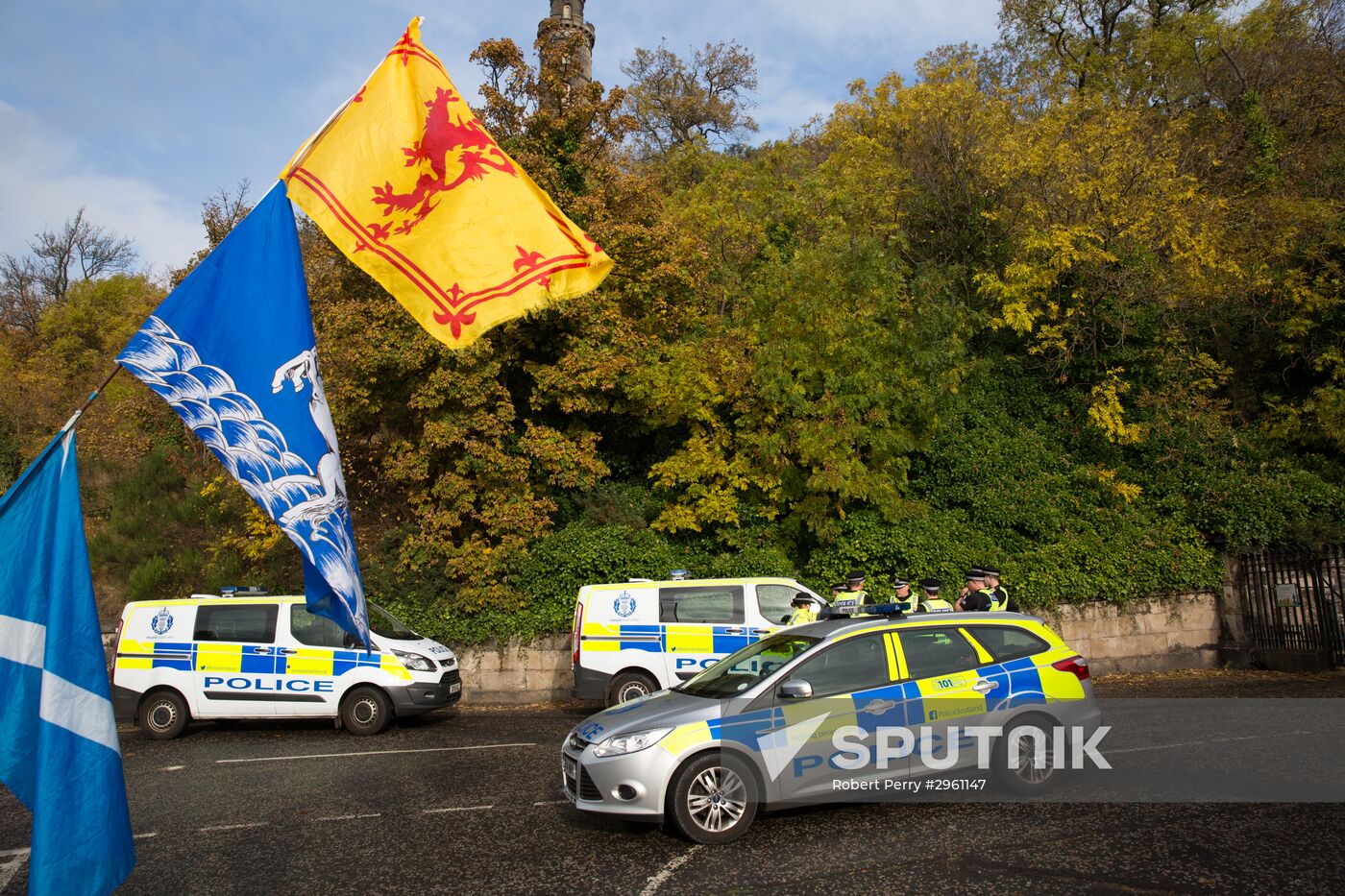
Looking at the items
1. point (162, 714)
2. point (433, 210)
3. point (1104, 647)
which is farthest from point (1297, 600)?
point (162, 714)

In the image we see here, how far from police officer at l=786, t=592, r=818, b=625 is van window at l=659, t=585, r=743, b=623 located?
802 mm

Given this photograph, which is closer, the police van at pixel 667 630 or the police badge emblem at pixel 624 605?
the police van at pixel 667 630

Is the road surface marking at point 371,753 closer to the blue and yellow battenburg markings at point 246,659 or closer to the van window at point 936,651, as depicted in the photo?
the blue and yellow battenburg markings at point 246,659

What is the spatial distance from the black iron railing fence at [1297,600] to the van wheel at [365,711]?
1455 centimetres

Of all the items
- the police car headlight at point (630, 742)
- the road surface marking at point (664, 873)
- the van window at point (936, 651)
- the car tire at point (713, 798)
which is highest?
the van window at point (936, 651)

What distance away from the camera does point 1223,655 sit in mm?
16375

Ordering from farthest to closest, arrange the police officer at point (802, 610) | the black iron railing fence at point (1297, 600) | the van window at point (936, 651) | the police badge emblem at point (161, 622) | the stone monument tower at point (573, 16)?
the stone monument tower at point (573, 16) < the black iron railing fence at point (1297, 600) < the police badge emblem at point (161, 622) < the police officer at point (802, 610) < the van window at point (936, 651)

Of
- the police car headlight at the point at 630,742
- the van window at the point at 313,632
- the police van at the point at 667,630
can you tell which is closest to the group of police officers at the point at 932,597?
the police van at the point at 667,630

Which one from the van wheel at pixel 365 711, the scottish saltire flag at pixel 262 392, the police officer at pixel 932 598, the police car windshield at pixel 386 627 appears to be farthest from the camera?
the police car windshield at pixel 386 627

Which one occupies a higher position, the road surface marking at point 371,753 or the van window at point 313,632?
the van window at point 313,632

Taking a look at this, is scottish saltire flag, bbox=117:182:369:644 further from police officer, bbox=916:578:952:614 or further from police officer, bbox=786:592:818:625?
police officer, bbox=786:592:818:625

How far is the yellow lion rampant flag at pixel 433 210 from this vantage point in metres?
5.20

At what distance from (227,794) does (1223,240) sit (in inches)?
958

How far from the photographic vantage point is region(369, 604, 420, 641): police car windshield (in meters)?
13.2
